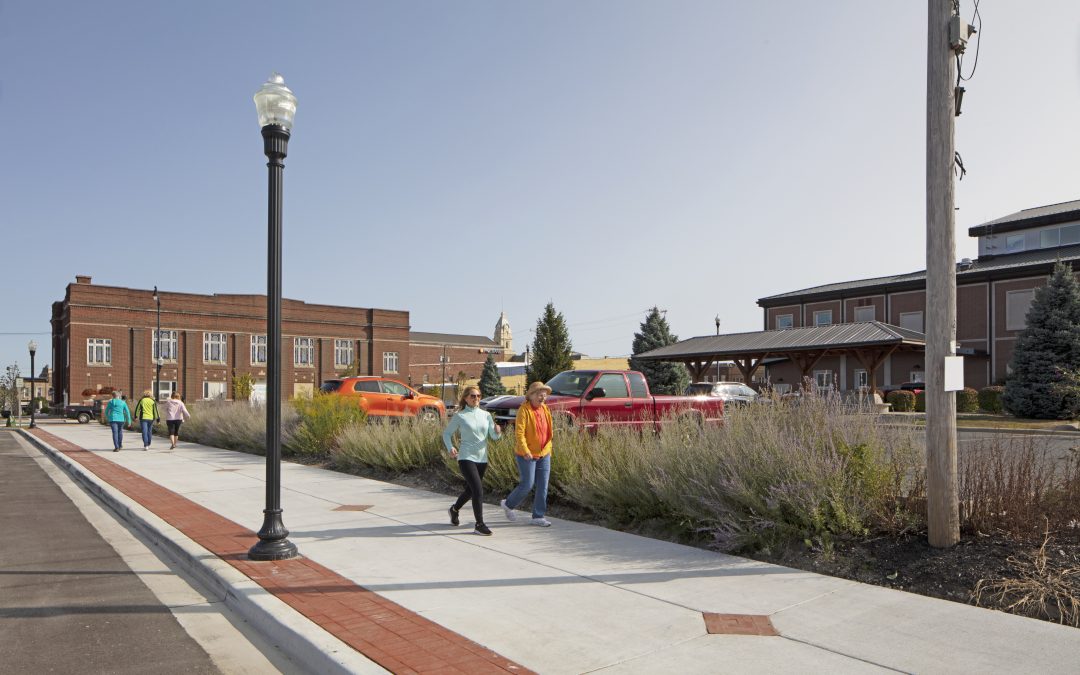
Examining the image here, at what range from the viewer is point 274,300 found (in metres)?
7.13

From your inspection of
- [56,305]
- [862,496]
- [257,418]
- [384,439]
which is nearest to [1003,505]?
[862,496]

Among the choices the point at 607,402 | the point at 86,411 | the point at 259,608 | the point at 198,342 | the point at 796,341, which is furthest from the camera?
the point at 198,342

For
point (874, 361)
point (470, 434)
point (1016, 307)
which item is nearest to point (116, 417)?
point (470, 434)

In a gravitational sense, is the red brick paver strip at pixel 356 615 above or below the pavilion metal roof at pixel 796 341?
below

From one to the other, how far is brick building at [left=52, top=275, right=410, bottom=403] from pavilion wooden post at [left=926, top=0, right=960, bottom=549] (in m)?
55.0

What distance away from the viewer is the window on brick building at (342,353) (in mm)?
77812

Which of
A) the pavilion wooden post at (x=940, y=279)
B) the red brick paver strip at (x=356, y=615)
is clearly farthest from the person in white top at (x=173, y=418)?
the pavilion wooden post at (x=940, y=279)

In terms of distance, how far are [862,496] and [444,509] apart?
524 centimetres

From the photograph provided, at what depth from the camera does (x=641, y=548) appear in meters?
7.33

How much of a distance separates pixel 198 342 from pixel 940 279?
71.4 metres

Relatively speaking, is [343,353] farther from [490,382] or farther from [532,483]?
[532,483]

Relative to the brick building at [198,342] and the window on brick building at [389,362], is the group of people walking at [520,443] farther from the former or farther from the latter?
the window on brick building at [389,362]

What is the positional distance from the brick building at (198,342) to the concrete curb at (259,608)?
5049 cm

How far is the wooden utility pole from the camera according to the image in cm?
634
